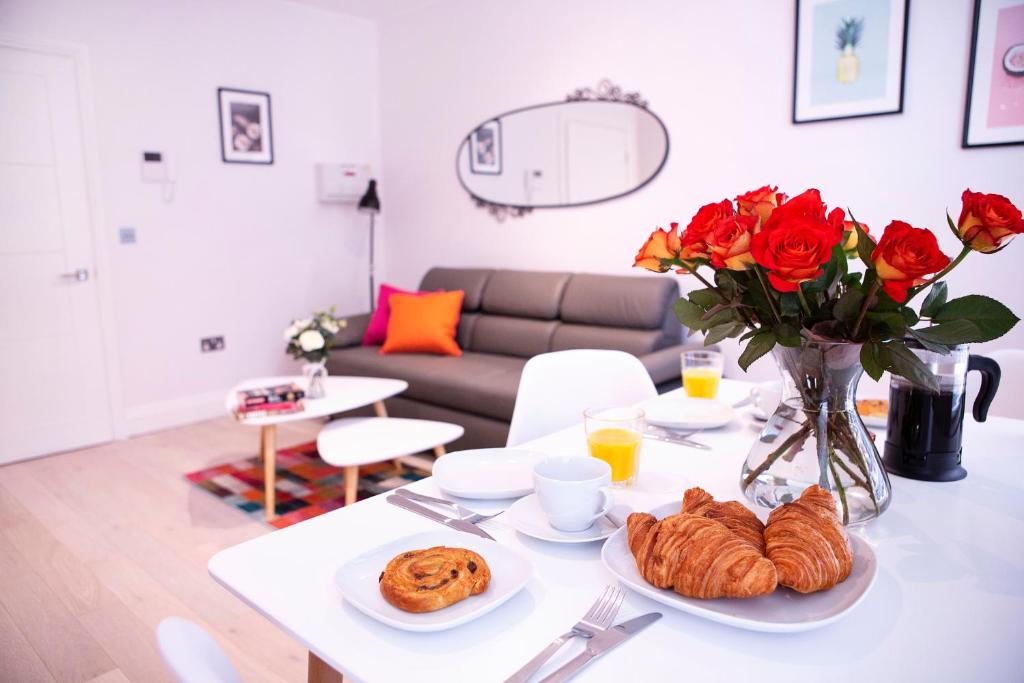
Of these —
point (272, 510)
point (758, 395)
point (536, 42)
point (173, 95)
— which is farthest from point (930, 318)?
point (173, 95)

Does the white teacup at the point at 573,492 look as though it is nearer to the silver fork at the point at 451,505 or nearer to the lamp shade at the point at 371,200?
the silver fork at the point at 451,505

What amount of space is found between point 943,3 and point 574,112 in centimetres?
185

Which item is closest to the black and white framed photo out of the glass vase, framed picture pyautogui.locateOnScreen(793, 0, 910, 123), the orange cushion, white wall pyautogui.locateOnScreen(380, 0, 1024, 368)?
white wall pyautogui.locateOnScreen(380, 0, 1024, 368)

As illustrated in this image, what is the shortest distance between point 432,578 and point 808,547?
1.42 feet

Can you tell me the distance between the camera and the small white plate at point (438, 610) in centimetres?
78

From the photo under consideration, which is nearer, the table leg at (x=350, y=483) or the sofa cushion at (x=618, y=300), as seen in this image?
the table leg at (x=350, y=483)

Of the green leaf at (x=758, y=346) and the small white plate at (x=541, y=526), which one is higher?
the green leaf at (x=758, y=346)

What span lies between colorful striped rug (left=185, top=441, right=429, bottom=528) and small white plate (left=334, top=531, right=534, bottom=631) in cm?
207

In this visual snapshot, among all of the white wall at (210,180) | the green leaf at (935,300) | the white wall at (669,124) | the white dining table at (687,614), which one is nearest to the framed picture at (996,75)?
the white wall at (669,124)

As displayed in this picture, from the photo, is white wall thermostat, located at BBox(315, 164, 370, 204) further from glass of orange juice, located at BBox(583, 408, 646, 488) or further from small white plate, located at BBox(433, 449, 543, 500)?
glass of orange juice, located at BBox(583, 408, 646, 488)

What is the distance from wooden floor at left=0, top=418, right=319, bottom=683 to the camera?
2.00 metres

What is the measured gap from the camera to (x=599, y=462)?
3.39 feet

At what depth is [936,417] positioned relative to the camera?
1.18 meters

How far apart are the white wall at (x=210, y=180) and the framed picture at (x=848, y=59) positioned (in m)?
3.14
